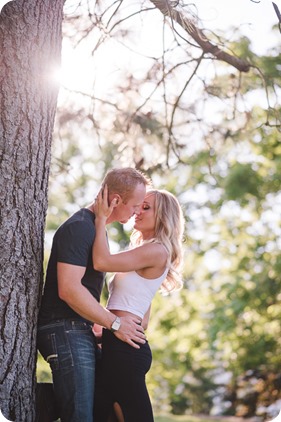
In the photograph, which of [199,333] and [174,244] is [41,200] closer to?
[174,244]

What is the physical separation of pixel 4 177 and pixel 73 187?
43.2ft

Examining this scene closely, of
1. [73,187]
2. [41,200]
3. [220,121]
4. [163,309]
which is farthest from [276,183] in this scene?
[41,200]

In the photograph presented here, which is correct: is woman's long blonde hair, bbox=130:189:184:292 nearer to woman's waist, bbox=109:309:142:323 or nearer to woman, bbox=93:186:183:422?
woman, bbox=93:186:183:422

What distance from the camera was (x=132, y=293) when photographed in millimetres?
3057

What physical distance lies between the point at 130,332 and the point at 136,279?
0.28m

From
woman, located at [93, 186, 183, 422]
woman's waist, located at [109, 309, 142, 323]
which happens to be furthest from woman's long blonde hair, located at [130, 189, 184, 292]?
woman's waist, located at [109, 309, 142, 323]

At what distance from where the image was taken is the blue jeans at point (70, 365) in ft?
9.14

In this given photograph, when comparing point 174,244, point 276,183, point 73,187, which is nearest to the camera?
point 174,244

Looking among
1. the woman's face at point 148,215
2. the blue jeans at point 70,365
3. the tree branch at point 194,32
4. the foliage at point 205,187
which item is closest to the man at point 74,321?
the blue jeans at point 70,365

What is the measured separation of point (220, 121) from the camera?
8172 mm

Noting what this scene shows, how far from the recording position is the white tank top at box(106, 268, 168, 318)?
3.04m

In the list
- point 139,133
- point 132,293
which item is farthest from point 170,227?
point 139,133

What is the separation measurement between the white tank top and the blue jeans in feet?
0.83

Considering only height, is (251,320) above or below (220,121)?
below
